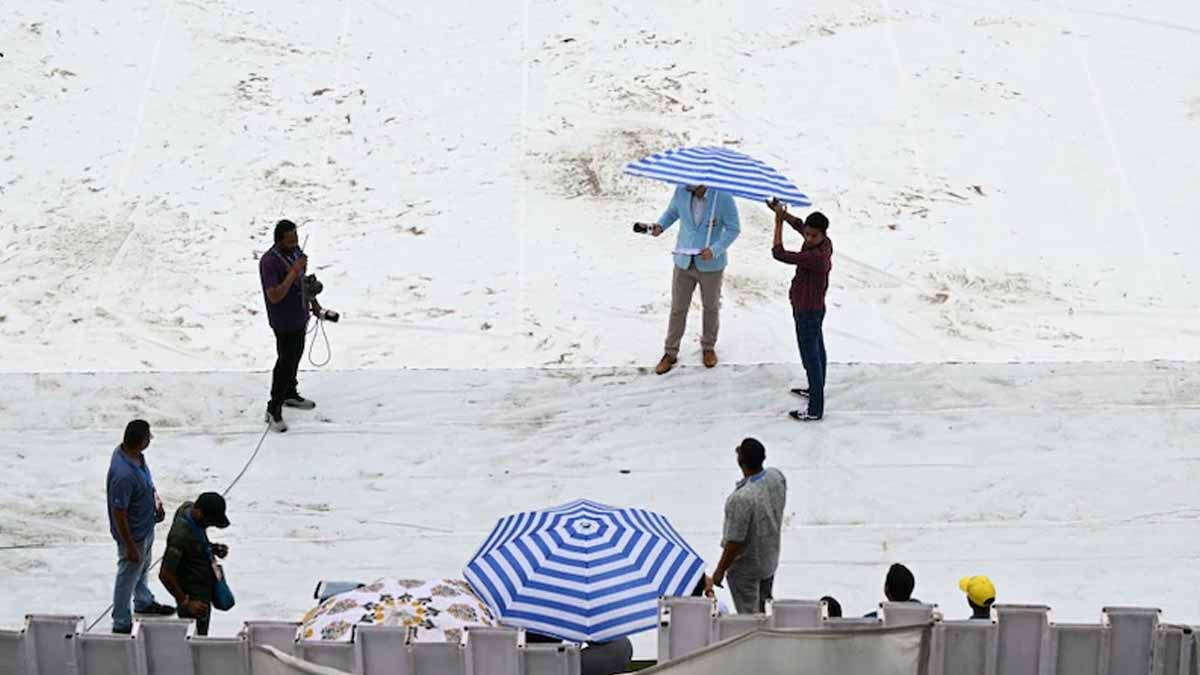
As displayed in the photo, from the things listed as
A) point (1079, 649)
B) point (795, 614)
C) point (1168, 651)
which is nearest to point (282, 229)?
point (795, 614)

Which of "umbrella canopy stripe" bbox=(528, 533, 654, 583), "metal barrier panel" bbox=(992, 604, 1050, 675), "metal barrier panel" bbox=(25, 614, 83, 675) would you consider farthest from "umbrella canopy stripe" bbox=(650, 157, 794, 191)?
"metal barrier panel" bbox=(25, 614, 83, 675)

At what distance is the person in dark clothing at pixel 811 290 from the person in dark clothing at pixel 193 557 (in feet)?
11.8

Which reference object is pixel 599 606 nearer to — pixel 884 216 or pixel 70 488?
pixel 70 488

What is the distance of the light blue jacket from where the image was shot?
388 inches

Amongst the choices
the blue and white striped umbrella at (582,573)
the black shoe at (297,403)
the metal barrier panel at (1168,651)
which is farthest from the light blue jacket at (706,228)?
the metal barrier panel at (1168,651)

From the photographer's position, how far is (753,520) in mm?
7012

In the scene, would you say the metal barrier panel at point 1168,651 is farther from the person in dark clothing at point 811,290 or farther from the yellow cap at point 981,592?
the person in dark clothing at point 811,290

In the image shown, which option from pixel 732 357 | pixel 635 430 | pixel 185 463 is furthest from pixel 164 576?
pixel 732 357

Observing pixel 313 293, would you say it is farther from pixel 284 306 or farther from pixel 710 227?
pixel 710 227

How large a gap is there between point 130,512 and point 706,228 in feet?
13.3

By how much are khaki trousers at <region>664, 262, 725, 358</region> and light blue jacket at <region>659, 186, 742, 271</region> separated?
0.23 feet

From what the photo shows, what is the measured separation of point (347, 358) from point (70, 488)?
2145 mm

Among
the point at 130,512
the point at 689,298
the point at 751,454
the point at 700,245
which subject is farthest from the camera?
the point at 689,298

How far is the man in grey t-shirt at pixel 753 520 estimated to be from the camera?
698 centimetres
